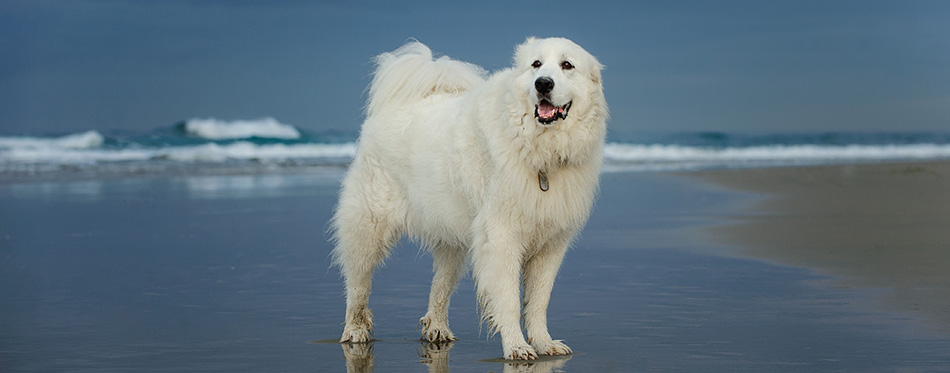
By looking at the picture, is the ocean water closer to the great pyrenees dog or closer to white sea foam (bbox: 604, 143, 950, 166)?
white sea foam (bbox: 604, 143, 950, 166)

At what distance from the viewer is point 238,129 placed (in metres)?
42.2

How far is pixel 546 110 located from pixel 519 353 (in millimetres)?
1163

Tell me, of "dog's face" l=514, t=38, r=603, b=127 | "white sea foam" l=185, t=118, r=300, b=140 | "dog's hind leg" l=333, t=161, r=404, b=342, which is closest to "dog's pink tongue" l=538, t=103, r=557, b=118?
"dog's face" l=514, t=38, r=603, b=127

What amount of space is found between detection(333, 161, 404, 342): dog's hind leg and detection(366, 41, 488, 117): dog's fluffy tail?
1.68 feet

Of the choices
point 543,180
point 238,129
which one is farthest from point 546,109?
point 238,129

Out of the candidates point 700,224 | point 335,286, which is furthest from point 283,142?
point 335,286

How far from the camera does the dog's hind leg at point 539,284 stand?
16.2ft

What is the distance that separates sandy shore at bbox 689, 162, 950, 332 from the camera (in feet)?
20.5

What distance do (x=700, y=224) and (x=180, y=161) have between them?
1814 centimetres

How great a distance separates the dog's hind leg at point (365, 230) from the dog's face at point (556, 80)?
128 centimetres

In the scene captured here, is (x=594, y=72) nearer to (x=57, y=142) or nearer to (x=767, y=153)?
(x=767, y=153)

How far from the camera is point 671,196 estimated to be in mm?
13664

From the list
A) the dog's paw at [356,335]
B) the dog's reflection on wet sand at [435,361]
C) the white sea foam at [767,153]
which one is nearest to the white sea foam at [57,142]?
the white sea foam at [767,153]

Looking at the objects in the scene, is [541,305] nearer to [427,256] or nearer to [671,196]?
[427,256]
